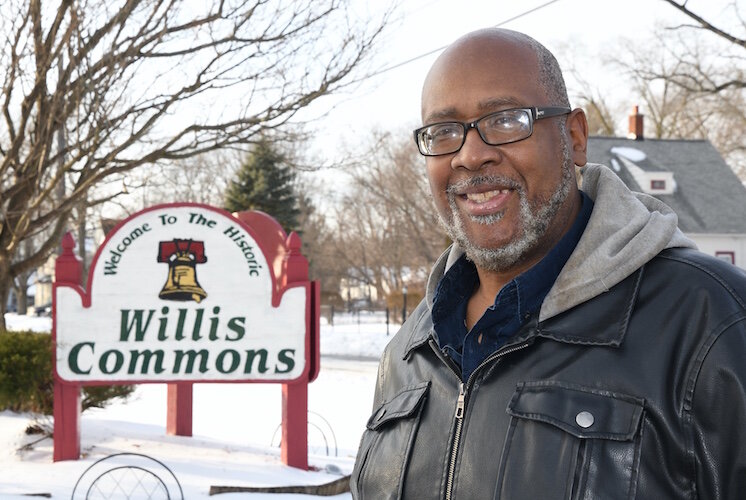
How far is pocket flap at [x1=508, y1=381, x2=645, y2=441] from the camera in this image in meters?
1.44

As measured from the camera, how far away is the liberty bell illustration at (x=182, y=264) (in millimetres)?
7543

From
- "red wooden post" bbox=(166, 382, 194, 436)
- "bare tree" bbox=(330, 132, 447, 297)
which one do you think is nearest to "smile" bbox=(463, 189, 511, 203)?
"red wooden post" bbox=(166, 382, 194, 436)

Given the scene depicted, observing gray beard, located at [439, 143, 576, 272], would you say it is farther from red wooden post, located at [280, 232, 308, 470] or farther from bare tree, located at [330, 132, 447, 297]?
bare tree, located at [330, 132, 447, 297]

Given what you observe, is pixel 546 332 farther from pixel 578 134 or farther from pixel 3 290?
pixel 3 290

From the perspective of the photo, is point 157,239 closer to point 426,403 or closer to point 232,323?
point 232,323

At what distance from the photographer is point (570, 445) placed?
1.48 meters

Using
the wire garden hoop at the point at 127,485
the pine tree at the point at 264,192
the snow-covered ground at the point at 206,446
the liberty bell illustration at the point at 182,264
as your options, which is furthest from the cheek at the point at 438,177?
the pine tree at the point at 264,192

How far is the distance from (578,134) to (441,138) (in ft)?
1.06

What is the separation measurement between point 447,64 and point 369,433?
0.93m

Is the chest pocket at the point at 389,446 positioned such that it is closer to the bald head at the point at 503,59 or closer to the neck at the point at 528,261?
the neck at the point at 528,261

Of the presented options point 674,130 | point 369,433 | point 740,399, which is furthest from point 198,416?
point 674,130

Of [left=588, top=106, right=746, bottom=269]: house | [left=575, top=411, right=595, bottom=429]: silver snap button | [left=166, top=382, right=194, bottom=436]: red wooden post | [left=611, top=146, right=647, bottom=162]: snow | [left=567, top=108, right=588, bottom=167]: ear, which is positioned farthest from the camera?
[left=611, top=146, right=647, bottom=162]: snow

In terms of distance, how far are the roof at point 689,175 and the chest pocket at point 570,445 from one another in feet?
89.1

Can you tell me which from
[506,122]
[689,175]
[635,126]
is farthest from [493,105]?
[635,126]
